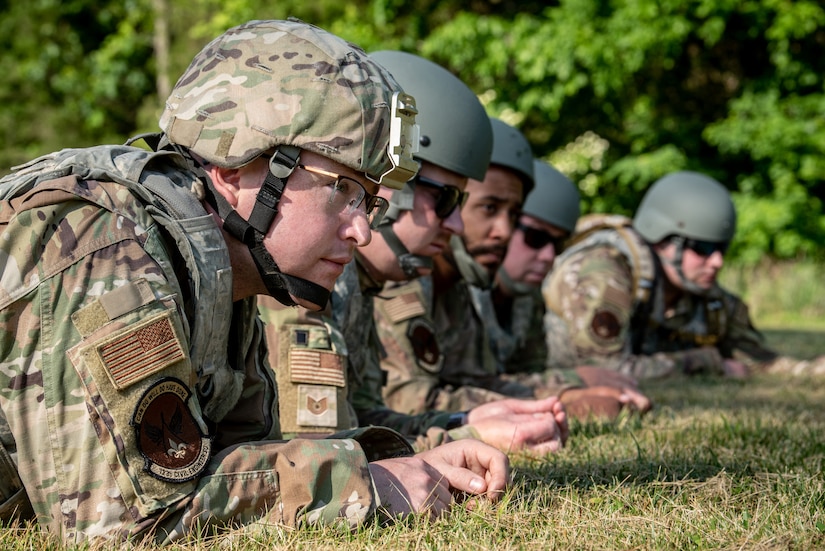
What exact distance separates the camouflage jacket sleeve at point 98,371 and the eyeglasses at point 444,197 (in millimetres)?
2069

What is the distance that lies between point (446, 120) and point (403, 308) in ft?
2.82

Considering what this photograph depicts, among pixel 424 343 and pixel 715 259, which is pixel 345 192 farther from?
pixel 715 259

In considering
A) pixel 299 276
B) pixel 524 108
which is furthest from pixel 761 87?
pixel 299 276

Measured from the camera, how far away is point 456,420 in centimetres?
391

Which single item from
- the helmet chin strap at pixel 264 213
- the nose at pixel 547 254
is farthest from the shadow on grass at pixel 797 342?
the helmet chin strap at pixel 264 213

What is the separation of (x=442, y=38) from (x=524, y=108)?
1823 millimetres

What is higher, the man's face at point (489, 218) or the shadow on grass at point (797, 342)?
the man's face at point (489, 218)

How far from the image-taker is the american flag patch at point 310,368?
3469mm

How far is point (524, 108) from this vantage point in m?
17.2

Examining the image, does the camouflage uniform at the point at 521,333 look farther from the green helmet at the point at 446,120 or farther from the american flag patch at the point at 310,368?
the american flag patch at the point at 310,368

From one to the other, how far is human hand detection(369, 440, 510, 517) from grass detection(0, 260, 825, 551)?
0.05 m

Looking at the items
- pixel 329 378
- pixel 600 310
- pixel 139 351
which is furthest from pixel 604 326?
pixel 139 351

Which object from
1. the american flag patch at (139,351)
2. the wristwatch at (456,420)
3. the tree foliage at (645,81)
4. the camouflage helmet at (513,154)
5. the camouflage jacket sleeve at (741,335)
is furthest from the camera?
the tree foliage at (645,81)

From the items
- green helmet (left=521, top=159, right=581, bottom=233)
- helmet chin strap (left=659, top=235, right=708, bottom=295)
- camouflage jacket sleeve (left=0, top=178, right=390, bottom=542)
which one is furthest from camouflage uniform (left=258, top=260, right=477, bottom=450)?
helmet chin strap (left=659, top=235, right=708, bottom=295)
